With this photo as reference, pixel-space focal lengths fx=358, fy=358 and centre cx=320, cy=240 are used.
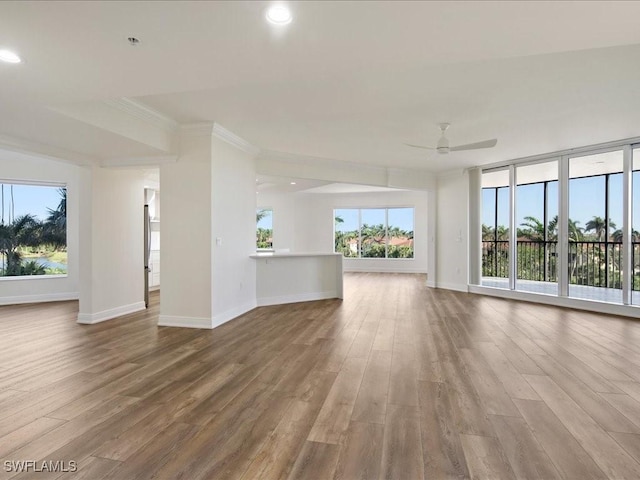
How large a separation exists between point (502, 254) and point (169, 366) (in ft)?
23.1

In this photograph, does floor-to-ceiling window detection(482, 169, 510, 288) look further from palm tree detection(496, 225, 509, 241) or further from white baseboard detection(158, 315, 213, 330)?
white baseboard detection(158, 315, 213, 330)

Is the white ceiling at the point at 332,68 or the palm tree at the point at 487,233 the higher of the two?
the white ceiling at the point at 332,68

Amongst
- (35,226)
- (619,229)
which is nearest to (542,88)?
(619,229)

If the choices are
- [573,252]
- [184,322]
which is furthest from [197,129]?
[573,252]

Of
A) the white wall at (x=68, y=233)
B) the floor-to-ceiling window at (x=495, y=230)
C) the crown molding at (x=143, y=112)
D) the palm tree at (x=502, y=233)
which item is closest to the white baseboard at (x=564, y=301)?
the floor-to-ceiling window at (x=495, y=230)

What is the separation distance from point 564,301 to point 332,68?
19.8 ft

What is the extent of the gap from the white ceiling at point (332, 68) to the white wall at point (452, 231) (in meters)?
2.90

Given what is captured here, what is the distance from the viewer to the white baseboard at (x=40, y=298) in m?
6.60

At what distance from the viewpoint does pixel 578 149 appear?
19.7ft

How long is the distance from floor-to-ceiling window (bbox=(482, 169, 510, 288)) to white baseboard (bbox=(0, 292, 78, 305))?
867 centimetres

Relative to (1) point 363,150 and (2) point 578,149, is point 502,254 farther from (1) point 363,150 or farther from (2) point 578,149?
(1) point 363,150

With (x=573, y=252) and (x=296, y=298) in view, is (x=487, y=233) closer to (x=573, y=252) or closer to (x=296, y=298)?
(x=573, y=252)

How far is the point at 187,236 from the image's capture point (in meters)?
4.80

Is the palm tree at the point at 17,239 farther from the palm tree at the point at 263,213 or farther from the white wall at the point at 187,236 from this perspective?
the palm tree at the point at 263,213
